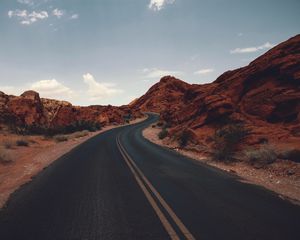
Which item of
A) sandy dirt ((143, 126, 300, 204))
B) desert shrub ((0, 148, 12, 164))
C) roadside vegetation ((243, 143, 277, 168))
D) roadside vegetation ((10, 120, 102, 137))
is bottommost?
sandy dirt ((143, 126, 300, 204))

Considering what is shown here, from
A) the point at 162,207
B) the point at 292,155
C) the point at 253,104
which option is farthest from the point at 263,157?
the point at 253,104

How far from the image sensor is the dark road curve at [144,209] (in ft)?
16.9

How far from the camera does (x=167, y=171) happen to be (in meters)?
11.7

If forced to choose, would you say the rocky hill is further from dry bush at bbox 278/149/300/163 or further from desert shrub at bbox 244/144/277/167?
dry bush at bbox 278/149/300/163

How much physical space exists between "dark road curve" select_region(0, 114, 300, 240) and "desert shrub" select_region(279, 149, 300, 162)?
152 inches

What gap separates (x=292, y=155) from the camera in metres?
12.5

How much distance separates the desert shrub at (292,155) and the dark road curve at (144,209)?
386cm

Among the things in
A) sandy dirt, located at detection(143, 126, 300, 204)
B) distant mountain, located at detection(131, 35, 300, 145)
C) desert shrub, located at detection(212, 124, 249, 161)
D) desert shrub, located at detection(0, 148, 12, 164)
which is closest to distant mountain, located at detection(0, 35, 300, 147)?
distant mountain, located at detection(131, 35, 300, 145)

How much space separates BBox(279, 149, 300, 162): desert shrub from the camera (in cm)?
1228

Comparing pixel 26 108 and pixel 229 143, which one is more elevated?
pixel 26 108

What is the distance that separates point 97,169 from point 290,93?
46.1 feet

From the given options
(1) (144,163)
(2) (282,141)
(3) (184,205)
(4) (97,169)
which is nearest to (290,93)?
(2) (282,141)

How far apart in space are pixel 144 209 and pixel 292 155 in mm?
8707

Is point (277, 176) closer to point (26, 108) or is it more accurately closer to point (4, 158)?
point (4, 158)
